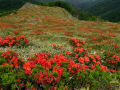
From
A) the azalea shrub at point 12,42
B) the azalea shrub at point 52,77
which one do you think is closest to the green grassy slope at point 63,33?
the azalea shrub at point 12,42

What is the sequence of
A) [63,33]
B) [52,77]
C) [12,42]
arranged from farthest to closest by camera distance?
1. [63,33]
2. [12,42]
3. [52,77]

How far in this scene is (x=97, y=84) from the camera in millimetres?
5117

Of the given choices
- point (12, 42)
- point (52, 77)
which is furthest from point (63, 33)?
point (52, 77)

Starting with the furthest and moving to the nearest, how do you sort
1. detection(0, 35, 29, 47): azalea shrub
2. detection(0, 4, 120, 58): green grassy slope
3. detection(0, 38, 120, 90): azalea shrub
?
detection(0, 4, 120, 58): green grassy slope → detection(0, 35, 29, 47): azalea shrub → detection(0, 38, 120, 90): azalea shrub

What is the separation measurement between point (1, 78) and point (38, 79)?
158 cm

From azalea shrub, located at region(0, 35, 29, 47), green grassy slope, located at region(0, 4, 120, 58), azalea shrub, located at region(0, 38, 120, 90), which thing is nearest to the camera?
azalea shrub, located at region(0, 38, 120, 90)

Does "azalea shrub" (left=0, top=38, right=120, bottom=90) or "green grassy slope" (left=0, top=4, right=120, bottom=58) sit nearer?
"azalea shrub" (left=0, top=38, right=120, bottom=90)

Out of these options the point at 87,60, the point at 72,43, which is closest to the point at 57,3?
the point at 72,43

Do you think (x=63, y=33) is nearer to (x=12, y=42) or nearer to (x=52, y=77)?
(x=12, y=42)

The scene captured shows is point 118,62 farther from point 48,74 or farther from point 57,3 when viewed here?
point 57,3

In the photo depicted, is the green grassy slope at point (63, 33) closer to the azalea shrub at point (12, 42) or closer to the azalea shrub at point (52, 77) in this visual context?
the azalea shrub at point (12, 42)

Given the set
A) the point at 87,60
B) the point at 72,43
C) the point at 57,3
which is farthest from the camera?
the point at 57,3

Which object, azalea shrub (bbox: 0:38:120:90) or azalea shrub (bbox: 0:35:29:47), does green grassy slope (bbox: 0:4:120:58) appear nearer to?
azalea shrub (bbox: 0:35:29:47)

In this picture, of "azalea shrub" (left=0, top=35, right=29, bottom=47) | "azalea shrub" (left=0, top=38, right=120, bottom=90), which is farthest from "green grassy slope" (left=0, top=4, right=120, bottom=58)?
"azalea shrub" (left=0, top=38, right=120, bottom=90)
